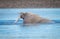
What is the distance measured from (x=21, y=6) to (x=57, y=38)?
115cm

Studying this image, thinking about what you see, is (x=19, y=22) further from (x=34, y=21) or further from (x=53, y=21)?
(x=53, y=21)

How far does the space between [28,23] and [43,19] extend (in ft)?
0.48

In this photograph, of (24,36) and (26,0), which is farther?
(26,0)

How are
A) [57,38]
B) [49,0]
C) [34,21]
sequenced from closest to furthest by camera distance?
[57,38], [34,21], [49,0]

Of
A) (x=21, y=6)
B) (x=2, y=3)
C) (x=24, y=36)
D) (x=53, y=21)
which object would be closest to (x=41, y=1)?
(x=21, y=6)

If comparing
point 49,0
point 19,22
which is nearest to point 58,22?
point 19,22

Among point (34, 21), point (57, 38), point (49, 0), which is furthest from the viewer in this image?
point (49, 0)

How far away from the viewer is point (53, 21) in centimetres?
134

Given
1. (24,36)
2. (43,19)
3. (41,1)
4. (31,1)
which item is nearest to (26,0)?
(31,1)

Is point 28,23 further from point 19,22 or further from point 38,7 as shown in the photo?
point 38,7

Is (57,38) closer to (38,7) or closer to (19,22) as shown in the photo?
(19,22)

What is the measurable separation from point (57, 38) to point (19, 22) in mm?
507

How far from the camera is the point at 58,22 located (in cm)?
132

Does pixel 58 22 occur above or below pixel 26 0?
below
